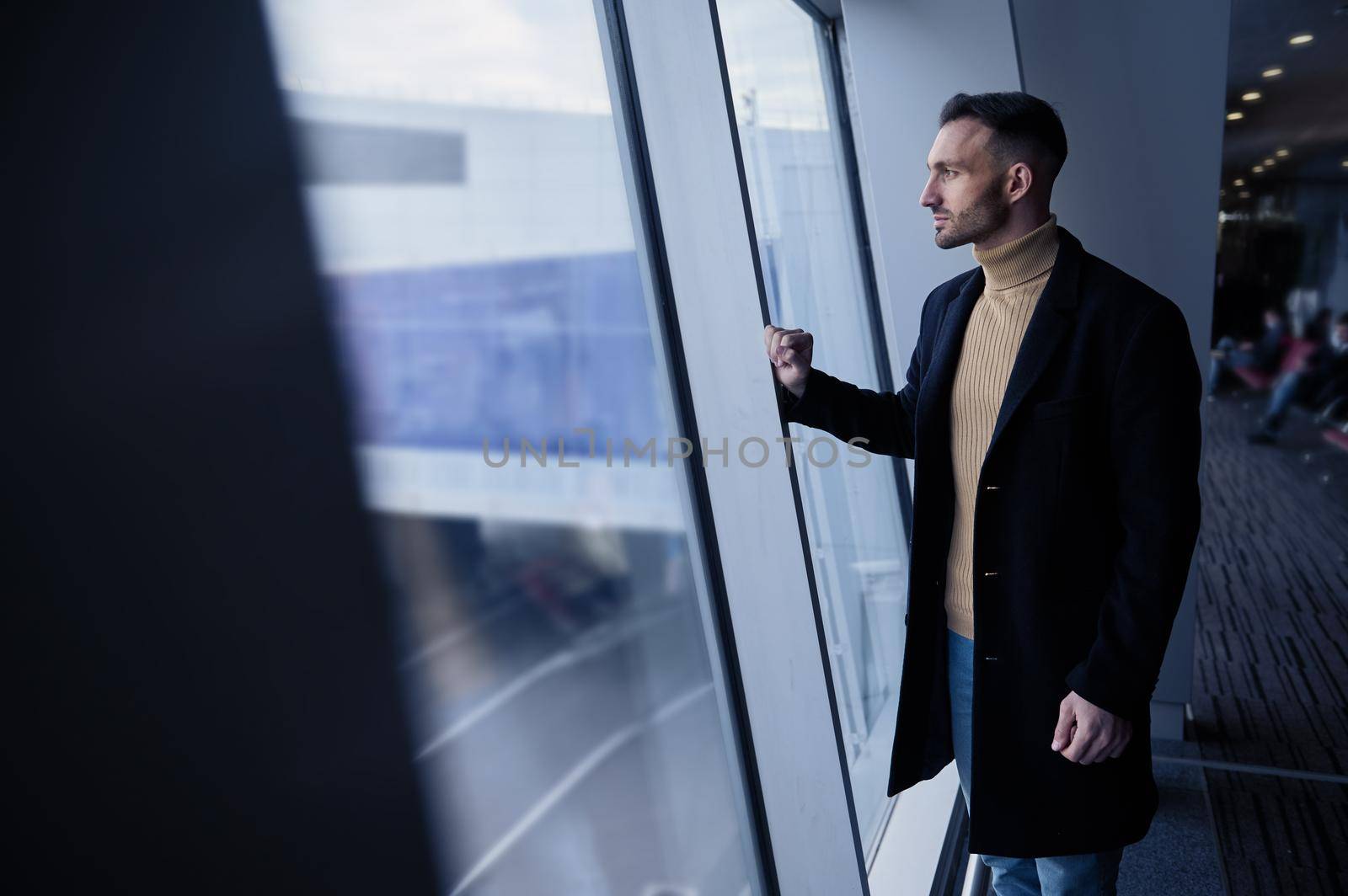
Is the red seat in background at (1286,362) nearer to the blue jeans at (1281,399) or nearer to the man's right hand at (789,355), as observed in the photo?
the blue jeans at (1281,399)

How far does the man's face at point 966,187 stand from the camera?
1.36 m

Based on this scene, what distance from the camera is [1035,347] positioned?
51.1 inches

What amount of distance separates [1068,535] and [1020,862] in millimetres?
631

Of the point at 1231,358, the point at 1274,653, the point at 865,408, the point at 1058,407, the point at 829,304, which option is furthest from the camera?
the point at 1231,358

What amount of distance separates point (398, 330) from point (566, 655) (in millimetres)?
544

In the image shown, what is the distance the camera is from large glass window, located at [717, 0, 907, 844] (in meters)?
2.24

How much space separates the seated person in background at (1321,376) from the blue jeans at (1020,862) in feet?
10.4

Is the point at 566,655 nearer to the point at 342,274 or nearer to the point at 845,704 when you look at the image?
the point at 342,274

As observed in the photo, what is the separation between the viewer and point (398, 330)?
2.93 ft

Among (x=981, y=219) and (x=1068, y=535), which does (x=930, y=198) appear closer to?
(x=981, y=219)

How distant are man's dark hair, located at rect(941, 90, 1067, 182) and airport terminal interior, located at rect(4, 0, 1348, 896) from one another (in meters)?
0.38

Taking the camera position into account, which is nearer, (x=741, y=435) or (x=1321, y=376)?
(x=741, y=435)

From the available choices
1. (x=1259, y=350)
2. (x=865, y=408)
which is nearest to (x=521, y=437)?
(x=865, y=408)

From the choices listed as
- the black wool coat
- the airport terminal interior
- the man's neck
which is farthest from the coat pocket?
the man's neck
